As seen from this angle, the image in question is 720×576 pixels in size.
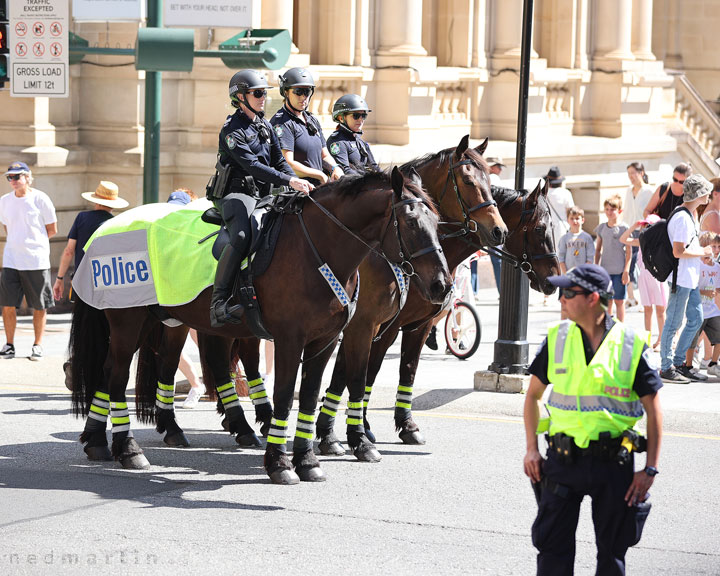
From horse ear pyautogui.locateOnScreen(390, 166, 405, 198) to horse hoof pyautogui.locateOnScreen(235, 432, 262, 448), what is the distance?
8.40ft

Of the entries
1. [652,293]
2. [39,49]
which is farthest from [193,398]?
[652,293]

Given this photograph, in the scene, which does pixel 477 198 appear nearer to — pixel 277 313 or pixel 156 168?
pixel 277 313

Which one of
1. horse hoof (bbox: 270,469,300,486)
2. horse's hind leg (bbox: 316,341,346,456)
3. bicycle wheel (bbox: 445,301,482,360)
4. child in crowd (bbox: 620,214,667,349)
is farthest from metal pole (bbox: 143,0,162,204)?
child in crowd (bbox: 620,214,667,349)

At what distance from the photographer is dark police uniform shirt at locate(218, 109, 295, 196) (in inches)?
387

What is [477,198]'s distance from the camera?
35.4ft

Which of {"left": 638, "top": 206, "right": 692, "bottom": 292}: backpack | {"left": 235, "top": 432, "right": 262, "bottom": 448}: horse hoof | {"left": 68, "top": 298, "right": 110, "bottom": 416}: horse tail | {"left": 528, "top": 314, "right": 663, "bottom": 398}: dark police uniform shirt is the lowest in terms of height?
{"left": 235, "top": 432, "right": 262, "bottom": 448}: horse hoof

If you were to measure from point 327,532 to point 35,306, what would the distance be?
7562mm

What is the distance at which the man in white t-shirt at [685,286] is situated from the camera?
14.2m

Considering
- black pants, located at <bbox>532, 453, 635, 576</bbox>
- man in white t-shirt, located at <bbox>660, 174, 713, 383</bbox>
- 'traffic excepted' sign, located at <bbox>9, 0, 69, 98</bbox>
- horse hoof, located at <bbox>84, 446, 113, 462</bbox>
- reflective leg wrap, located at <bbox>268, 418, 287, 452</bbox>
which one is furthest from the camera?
'traffic excepted' sign, located at <bbox>9, 0, 69, 98</bbox>

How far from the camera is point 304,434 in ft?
32.1

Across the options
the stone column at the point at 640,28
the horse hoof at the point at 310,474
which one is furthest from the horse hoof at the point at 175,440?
the stone column at the point at 640,28

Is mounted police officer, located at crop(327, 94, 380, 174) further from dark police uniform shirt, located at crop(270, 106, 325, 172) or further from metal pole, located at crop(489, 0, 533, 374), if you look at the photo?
metal pole, located at crop(489, 0, 533, 374)

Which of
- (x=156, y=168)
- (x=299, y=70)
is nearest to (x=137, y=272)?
(x=299, y=70)

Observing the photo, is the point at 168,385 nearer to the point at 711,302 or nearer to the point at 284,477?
the point at 284,477
